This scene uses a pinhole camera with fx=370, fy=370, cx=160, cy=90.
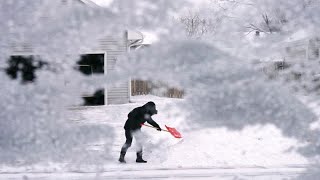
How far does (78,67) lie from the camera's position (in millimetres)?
1415

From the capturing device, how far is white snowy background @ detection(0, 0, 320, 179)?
4.33 ft

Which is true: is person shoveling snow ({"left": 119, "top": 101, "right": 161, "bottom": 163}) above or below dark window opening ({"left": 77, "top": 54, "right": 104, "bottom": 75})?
below

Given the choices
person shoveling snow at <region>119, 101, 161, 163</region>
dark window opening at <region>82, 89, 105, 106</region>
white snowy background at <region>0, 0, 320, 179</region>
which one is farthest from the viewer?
person shoveling snow at <region>119, 101, 161, 163</region>

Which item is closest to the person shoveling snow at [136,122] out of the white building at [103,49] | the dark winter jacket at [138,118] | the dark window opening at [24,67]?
the dark winter jacket at [138,118]

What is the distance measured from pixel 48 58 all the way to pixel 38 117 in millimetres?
223

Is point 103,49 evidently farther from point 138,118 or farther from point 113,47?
point 138,118

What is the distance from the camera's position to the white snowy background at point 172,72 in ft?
4.33

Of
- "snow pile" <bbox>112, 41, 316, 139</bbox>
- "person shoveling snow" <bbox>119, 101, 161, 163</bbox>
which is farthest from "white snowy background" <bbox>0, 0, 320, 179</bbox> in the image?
"person shoveling snow" <bbox>119, 101, 161, 163</bbox>

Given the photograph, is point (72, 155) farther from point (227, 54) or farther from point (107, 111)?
point (227, 54)

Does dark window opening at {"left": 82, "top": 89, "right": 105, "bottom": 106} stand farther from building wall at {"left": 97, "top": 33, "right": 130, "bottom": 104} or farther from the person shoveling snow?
the person shoveling snow

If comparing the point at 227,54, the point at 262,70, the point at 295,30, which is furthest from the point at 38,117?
the point at 295,30

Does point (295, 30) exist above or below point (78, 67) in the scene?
above

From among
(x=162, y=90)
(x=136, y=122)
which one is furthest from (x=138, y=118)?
(x=162, y=90)

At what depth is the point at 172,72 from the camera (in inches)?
53.2
